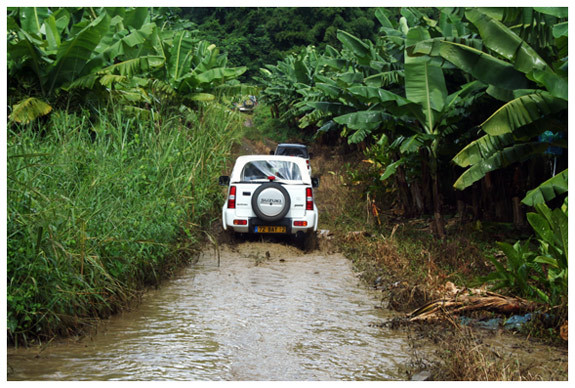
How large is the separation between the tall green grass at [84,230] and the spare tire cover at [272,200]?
105 centimetres

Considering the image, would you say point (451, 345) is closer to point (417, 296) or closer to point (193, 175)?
point (417, 296)

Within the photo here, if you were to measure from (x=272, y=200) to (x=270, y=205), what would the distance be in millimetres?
98

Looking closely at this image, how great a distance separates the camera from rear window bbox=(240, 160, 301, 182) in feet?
39.9

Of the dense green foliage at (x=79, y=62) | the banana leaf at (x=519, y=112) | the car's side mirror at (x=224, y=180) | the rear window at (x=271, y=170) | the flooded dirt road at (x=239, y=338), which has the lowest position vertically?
the flooded dirt road at (x=239, y=338)

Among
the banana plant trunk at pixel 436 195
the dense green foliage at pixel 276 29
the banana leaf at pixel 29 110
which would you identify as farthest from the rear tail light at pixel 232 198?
the dense green foliage at pixel 276 29

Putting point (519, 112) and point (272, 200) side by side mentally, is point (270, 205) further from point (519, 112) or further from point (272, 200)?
point (519, 112)

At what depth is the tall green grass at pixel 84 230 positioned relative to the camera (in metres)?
5.89

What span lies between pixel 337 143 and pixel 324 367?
24.8 meters

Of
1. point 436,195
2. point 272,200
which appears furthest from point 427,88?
point 272,200

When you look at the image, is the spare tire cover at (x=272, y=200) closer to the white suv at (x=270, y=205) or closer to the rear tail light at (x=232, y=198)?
the white suv at (x=270, y=205)

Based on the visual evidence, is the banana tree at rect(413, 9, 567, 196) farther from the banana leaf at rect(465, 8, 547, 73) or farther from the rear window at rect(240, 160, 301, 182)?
the rear window at rect(240, 160, 301, 182)

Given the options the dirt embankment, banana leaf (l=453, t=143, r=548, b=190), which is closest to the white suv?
the dirt embankment

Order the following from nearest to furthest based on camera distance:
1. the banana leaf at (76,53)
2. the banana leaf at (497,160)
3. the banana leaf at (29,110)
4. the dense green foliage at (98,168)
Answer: the dense green foliage at (98,168) < the banana leaf at (497,160) < the banana leaf at (29,110) < the banana leaf at (76,53)

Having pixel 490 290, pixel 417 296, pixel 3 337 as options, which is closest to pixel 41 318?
pixel 3 337
